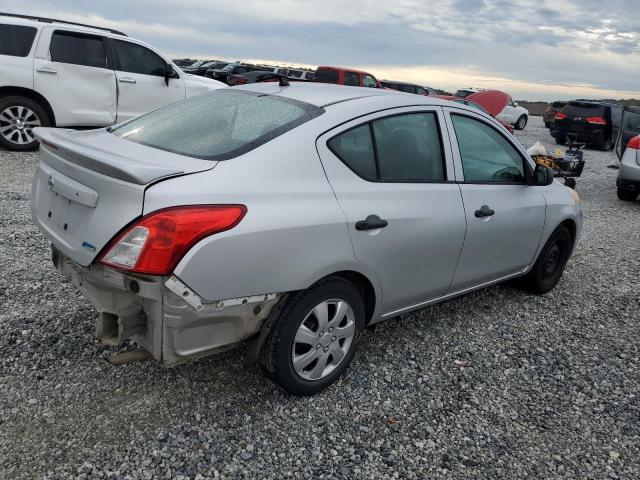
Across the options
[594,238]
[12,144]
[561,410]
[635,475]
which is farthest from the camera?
[12,144]

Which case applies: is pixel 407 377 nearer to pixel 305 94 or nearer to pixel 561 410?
pixel 561 410

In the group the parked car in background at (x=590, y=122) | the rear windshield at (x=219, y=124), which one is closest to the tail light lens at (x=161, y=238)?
the rear windshield at (x=219, y=124)

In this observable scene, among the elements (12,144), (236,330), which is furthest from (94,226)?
(12,144)

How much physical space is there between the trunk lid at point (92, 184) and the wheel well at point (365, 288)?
0.92 m

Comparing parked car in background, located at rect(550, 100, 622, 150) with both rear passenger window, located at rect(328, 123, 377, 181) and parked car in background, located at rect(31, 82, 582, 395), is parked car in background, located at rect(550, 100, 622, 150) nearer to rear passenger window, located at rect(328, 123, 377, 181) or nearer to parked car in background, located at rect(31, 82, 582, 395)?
parked car in background, located at rect(31, 82, 582, 395)

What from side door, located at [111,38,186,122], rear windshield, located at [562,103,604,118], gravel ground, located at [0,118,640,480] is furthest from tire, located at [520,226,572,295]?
rear windshield, located at [562,103,604,118]

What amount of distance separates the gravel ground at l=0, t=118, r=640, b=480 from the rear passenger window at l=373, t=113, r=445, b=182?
1.17 meters

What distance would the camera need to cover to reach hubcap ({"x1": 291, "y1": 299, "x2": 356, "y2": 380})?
9.42 ft

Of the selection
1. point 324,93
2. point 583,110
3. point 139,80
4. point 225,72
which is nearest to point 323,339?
point 324,93

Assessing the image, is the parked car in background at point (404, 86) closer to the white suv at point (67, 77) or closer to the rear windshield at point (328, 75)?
the rear windshield at point (328, 75)

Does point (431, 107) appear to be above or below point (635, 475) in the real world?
above

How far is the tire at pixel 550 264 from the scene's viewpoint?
4664 millimetres

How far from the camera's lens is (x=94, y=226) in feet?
8.09

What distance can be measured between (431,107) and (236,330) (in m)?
1.92
